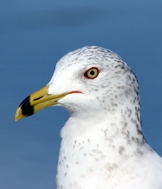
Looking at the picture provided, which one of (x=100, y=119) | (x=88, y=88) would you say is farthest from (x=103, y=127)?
(x=88, y=88)

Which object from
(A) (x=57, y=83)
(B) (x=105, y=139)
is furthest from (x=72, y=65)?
(B) (x=105, y=139)

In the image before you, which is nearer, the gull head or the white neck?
the gull head

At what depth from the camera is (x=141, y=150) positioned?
5688 mm

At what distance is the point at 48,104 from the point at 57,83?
159mm

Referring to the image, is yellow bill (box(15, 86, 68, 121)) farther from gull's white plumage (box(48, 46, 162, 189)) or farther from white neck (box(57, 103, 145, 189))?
white neck (box(57, 103, 145, 189))

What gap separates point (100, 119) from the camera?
555 centimetres

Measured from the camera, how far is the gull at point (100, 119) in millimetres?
5492

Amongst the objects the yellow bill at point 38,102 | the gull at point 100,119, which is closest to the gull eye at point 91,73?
the gull at point 100,119

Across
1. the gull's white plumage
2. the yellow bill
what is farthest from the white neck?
the yellow bill

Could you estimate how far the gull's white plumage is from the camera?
18.0 ft

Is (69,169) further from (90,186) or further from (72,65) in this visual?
(72,65)

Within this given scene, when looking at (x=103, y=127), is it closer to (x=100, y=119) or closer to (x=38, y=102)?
(x=100, y=119)

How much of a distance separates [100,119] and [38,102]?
45cm

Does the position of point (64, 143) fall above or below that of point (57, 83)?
below
